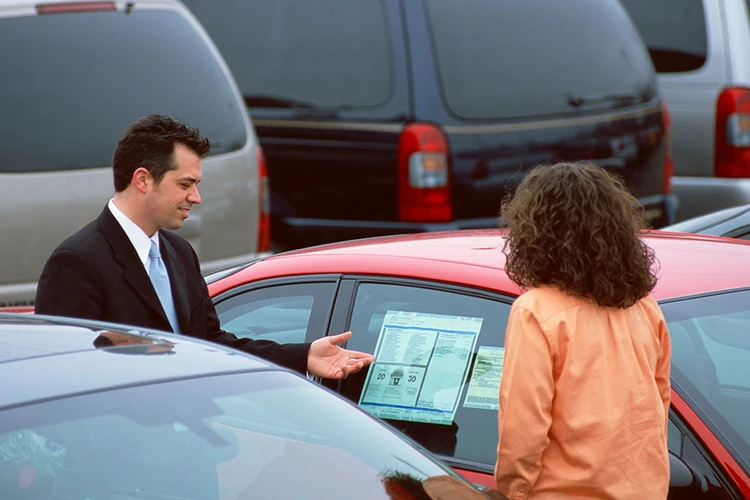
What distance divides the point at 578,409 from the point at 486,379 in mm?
478

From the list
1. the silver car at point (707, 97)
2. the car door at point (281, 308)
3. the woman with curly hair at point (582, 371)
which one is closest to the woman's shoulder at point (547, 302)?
the woman with curly hair at point (582, 371)

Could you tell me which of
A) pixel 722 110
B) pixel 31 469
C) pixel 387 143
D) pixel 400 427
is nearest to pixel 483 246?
pixel 400 427

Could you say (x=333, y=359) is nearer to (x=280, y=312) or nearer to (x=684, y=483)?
(x=280, y=312)

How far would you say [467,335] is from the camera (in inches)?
146

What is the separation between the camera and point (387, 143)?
735cm

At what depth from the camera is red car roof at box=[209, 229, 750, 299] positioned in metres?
3.71

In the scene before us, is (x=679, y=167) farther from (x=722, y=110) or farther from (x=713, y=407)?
(x=713, y=407)

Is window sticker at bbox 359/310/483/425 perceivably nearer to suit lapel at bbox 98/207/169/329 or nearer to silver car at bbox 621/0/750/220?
suit lapel at bbox 98/207/169/329

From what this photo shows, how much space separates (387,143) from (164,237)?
11.1ft

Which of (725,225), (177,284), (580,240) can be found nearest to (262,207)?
(725,225)

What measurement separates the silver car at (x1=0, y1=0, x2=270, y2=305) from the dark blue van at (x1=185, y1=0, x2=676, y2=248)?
70 cm

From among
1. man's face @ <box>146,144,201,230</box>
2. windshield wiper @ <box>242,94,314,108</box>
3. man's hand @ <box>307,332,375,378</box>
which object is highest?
man's face @ <box>146,144,201,230</box>

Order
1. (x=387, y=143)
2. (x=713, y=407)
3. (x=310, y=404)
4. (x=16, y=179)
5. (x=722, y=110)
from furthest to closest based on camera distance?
(x=722, y=110) < (x=387, y=143) < (x=16, y=179) < (x=713, y=407) < (x=310, y=404)

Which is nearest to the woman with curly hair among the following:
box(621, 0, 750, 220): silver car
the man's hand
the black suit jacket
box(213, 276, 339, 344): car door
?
the man's hand
